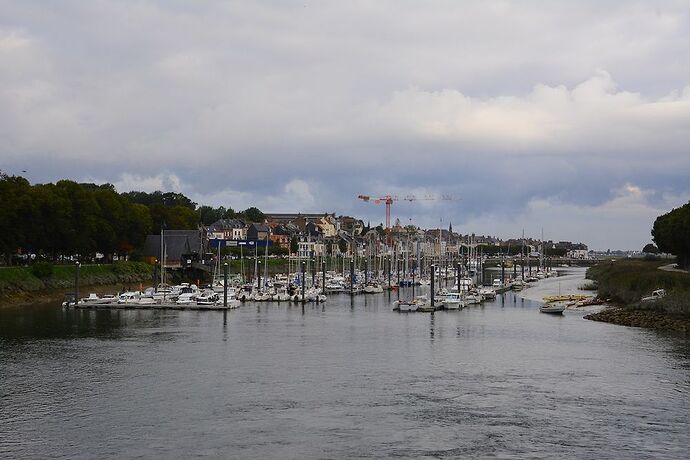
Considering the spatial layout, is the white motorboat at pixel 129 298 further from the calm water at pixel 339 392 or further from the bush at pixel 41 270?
the calm water at pixel 339 392

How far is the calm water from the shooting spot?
104 feet

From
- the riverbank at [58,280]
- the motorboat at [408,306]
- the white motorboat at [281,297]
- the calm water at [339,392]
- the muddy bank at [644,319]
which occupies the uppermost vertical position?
the riverbank at [58,280]

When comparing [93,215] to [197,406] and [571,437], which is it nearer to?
[197,406]

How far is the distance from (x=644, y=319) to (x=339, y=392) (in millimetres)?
42120

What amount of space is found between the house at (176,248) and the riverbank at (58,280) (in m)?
5.46

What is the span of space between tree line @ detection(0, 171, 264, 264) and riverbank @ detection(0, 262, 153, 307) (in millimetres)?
3468

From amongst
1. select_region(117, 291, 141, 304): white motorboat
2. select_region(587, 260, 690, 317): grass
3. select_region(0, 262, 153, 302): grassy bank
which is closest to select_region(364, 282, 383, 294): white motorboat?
select_region(587, 260, 690, 317): grass

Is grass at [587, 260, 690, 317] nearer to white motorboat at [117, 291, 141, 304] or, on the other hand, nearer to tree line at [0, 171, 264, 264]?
white motorboat at [117, 291, 141, 304]

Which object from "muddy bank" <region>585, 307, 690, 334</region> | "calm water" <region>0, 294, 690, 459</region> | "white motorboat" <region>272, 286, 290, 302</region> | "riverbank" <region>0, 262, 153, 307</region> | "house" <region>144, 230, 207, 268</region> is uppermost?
"house" <region>144, 230, 207, 268</region>

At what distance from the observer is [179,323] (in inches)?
2945

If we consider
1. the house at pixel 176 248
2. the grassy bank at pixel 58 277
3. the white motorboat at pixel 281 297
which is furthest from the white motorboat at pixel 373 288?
the grassy bank at pixel 58 277

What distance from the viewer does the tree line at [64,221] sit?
95.1 metres

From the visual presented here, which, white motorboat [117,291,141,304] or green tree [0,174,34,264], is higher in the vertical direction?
green tree [0,174,34,264]

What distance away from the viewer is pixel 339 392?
41000 mm
